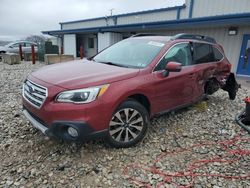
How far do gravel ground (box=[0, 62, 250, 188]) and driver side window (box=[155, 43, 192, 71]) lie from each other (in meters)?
1.22

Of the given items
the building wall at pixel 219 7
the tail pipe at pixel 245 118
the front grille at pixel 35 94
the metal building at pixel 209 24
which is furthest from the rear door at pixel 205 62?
the building wall at pixel 219 7

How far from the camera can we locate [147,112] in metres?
3.30

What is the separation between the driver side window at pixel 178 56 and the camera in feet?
11.4

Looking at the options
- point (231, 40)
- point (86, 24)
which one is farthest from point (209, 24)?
point (86, 24)

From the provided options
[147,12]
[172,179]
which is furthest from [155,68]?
[147,12]

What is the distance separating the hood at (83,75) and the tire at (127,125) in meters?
0.43

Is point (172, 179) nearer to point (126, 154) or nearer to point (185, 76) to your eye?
point (126, 154)

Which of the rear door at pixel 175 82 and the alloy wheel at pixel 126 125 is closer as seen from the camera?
the alloy wheel at pixel 126 125

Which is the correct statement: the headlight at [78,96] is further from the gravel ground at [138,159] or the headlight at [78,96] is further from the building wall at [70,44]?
the building wall at [70,44]

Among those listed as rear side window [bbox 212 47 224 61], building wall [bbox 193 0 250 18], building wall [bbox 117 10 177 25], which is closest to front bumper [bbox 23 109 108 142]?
rear side window [bbox 212 47 224 61]

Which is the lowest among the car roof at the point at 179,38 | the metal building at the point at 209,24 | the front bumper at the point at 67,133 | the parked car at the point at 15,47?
the front bumper at the point at 67,133

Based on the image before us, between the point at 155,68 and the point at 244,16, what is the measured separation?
25.1 ft

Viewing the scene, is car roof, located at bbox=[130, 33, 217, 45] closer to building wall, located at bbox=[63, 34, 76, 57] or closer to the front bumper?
the front bumper

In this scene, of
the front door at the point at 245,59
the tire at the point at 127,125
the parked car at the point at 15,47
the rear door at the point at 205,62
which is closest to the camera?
the tire at the point at 127,125
